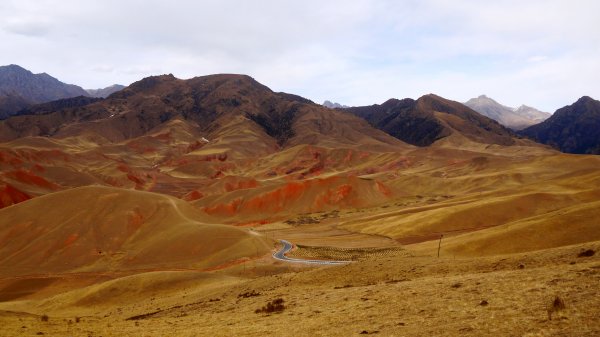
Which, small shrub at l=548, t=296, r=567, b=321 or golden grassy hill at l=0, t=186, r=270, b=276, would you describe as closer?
small shrub at l=548, t=296, r=567, b=321

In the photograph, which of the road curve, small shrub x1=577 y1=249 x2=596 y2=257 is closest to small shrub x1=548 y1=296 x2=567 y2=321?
small shrub x1=577 y1=249 x2=596 y2=257

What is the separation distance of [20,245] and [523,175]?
139014mm

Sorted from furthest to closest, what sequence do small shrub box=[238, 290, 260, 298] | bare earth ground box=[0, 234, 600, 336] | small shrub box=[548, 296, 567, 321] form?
1. small shrub box=[238, 290, 260, 298]
2. bare earth ground box=[0, 234, 600, 336]
3. small shrub box=[548, 296, 567, 321]

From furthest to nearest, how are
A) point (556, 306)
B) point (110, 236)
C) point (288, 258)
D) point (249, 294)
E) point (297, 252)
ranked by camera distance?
point (110, 236), point (297, 252), point (288, 258), point (249, 294), point (556, 306)

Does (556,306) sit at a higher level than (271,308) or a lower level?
higher

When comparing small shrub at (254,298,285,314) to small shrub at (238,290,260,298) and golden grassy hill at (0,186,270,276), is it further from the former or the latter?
golden grassy hill at (0,186,270,276)

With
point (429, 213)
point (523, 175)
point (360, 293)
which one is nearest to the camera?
point (360, 293)

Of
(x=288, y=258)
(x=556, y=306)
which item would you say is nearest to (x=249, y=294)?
(x=556, y=306)

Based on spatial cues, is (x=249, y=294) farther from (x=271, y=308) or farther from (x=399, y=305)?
(x=399, y=305)

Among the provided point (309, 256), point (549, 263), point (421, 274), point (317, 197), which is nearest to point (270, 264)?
point (309, 256)

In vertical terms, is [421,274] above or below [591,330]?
below

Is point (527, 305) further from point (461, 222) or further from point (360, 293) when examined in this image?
point (461, 222)

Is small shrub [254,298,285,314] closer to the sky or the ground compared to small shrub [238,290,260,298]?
closer to the sky

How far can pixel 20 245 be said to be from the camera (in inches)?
3314
